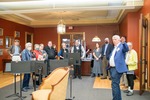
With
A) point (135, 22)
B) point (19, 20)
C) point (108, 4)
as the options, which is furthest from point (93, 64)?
point (19, 20)

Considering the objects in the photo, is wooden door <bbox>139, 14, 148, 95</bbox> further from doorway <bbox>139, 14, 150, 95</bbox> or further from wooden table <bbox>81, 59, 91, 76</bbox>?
wooden table <bbox>81, 59, 91, 76</bbox>

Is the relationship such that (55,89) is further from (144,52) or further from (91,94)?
(144,52)

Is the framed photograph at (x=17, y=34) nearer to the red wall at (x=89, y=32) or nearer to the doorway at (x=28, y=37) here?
the doorway at (x=28, y=37)

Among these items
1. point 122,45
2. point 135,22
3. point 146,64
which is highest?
point 135,22

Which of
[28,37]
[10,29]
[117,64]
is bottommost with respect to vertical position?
[117,64]

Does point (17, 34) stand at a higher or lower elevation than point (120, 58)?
higher

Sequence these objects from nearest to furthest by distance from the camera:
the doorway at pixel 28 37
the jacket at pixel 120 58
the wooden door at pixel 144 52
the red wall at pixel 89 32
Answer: the jacket at pixel 120 58, the wooden door at pixel 144 52, the doorway at pixel 28 37, the red wall at pixel 89 32

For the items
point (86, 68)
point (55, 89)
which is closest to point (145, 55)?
point (55, 89)

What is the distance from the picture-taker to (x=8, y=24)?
916 cm

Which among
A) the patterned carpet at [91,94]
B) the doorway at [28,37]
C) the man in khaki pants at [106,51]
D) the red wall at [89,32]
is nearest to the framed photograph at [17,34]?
the doorway at [28,37]

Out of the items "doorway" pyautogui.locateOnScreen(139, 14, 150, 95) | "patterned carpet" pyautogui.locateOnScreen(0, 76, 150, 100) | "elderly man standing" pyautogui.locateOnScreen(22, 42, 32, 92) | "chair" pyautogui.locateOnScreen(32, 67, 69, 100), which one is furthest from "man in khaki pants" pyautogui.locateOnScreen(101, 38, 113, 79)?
"chair" pyautogui.locateOnScreen(32, 67, 69, 100)

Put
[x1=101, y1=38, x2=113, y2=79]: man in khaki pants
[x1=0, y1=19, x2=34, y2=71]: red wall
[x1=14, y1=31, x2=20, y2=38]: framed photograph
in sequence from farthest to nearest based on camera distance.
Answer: [x1=14, y1=31, x2=20, y2=38]: framed photograph, [x1=0, y1=19, x2=34, y2=71]: red wall, [x1=101, y1=38, x2=113, y2=79]: man in khaki pants

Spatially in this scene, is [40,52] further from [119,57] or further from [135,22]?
[135,22]

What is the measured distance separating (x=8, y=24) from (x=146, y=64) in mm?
6696
